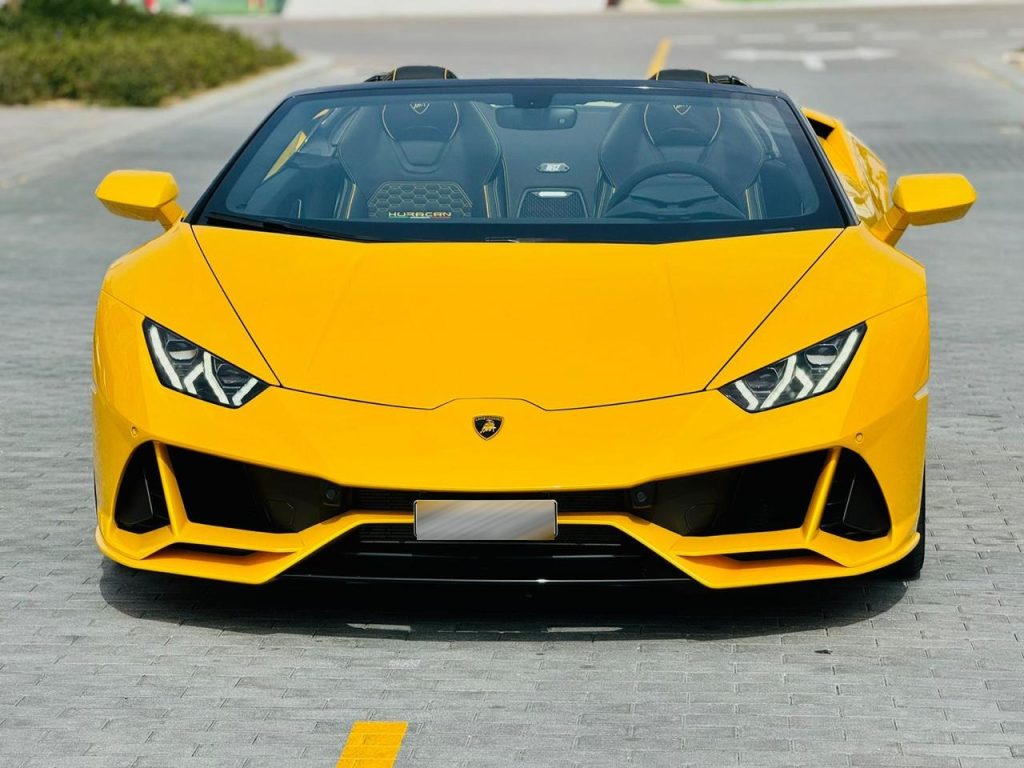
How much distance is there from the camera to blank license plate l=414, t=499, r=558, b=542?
4719mm

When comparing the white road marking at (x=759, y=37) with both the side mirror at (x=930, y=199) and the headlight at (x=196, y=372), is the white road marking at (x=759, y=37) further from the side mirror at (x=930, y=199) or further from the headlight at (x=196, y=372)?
the headlight at (x=196, y=372)

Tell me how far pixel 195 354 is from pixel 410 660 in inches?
37.6

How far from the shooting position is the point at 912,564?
17.8 feet

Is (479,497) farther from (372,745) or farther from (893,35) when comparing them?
(893,35)

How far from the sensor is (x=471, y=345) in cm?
502

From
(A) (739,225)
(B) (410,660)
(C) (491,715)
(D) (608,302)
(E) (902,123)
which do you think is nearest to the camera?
(C) (491,715)

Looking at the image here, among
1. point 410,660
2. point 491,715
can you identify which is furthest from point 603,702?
point 410,660

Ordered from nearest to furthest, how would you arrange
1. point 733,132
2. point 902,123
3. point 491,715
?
point 491,715 < point 733,132 < point 902,123

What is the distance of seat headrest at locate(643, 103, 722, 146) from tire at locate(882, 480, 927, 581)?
1.62m

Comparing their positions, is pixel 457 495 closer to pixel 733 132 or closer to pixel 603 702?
pixel 603 702

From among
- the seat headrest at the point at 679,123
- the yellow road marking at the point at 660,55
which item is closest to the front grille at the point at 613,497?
the seat headrest at the point at 679,123

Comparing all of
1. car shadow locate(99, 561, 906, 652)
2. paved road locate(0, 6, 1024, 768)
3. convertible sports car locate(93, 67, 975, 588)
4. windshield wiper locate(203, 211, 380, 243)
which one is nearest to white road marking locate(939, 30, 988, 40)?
paved road locate(0, 6, 1024, 768)

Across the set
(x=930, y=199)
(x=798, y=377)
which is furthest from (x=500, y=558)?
(x=930, y=199)

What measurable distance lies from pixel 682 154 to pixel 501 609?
1810 millimetres
